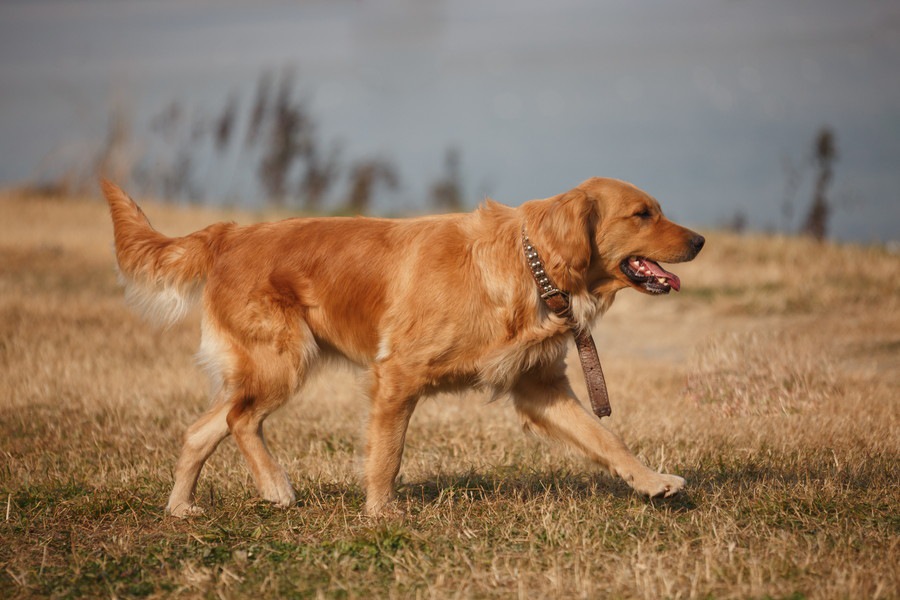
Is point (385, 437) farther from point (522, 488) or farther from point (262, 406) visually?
point (522, 488)

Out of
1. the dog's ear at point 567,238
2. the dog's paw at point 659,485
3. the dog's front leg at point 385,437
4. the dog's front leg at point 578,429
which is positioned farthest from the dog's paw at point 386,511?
the dog's ear at point 567,238

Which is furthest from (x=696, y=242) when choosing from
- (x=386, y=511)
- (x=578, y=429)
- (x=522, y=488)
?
(x=386, y=511)

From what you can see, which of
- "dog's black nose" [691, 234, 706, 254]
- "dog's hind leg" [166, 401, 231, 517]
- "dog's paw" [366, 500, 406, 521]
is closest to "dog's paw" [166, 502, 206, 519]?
"dog's hind leg" [166, 401, 231, 517]

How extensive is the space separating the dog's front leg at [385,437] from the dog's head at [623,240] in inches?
39.8

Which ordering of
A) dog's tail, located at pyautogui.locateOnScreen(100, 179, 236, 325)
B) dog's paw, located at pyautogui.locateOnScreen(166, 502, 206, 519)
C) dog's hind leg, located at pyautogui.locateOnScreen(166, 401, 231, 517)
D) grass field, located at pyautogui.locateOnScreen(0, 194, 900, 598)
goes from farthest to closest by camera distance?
dog's tail, located at pyautogui.locateOnScreen(100, 179, 236, 325)
dog's hind leg, located at pyautogui.locateOnScreen(166, 401, 231, 517)
dog's paw, located at pyautogui.locateOnScreen(166, 502, 206, 519)
grass field, located at pyautogui.locateOnScreen(0, 194, 900, 598)

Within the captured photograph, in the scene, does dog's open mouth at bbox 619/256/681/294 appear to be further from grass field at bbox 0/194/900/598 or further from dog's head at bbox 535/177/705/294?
grass field at bbox 0/194/900/598

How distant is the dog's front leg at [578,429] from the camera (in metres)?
4.65

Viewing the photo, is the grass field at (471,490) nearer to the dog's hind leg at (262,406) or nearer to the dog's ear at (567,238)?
the dog's hind leg at (262,406)

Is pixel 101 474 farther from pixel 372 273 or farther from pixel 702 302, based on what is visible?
pixel 702 302

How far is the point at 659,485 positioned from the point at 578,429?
1.71ft

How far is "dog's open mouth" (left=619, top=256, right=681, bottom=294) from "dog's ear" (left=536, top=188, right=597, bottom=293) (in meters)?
→ 0.30

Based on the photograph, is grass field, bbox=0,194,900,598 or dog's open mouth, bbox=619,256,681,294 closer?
grass field, bbox=0,194,900,598

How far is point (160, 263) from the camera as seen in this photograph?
5.42m

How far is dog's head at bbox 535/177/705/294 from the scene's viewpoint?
15.4ft
